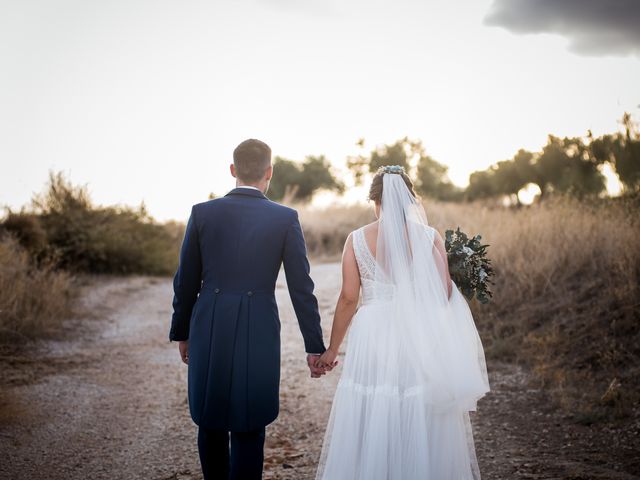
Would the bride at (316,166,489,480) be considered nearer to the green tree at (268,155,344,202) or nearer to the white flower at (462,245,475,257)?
the white flower at (462,245,475,257)

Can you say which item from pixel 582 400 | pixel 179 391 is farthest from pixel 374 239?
pixel 179 391

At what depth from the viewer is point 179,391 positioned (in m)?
5.75

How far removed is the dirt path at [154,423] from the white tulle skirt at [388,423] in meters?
0.92

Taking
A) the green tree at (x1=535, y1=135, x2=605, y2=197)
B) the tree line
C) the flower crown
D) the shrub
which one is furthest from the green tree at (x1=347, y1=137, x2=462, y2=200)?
the flower crown

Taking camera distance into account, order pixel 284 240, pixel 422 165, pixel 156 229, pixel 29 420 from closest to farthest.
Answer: pixel 284 240 → pixel 29 420 → pixel 156 229 → pixel 422 165

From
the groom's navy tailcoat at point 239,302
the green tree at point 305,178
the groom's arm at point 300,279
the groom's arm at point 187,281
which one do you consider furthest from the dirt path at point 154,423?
the green tree at point 305,178

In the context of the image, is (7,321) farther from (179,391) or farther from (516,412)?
(516,412)

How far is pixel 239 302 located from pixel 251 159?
835 millimetres

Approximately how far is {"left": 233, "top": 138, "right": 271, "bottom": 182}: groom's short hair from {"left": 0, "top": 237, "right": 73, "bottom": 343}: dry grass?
5.57 meters

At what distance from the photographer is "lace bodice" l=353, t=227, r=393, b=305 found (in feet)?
10.5

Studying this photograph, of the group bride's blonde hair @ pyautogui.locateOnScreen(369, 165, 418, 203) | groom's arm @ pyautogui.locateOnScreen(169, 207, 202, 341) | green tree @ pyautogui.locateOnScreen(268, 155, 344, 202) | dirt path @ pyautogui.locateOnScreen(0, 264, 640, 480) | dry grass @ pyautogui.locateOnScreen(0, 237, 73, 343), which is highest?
green tree @ pyautogui.locateOnScreen(268, 155, 344, 202)

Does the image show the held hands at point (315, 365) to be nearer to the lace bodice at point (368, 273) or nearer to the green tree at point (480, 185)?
the lace bodice at point (368, 273)

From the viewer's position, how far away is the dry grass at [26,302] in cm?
702

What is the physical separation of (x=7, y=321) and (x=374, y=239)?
6237mm
